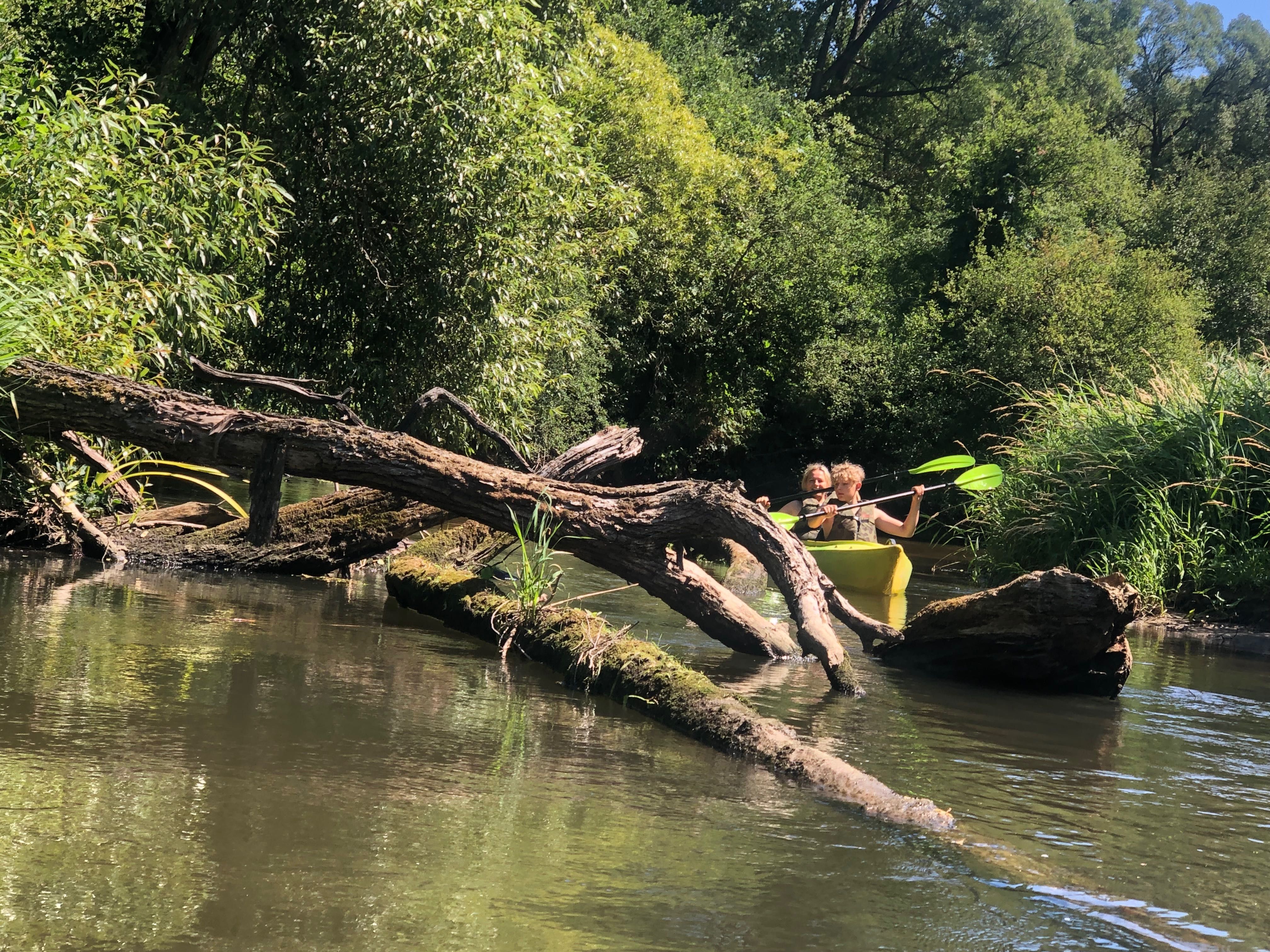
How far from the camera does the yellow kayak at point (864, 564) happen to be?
A: 1102cm

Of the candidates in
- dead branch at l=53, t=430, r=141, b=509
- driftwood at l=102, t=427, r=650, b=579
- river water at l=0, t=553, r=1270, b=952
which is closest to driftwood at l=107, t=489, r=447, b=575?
driftwood at l=102, t=427, r=650, b=579

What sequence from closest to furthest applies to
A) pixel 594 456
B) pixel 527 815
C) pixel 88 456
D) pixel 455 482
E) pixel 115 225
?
1. pixel 527 815
2. pixel 455 482
3. pixel 88 456
4. pixel 115 225
5. pixel 594 456

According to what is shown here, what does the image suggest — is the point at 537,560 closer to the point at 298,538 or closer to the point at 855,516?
the point at 298,538

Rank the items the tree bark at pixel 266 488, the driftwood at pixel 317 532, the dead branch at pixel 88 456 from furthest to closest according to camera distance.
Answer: the driftwood at pixel 317 532 < the dead branch at pixel 88 456 < the tree bark at pixel 266 488

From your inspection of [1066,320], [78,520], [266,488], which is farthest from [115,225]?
[1066,320]

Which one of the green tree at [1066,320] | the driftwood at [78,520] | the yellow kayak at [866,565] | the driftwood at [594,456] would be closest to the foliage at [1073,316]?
the green tree at [1066,320]

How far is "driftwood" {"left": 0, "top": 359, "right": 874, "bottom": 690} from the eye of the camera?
668 cm

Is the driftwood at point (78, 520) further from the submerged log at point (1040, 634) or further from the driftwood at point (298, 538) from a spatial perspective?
the submerged log at point (1040, 634)

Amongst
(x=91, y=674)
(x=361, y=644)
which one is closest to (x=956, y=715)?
(x=361, y=644)

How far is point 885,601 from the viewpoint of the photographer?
443 inches

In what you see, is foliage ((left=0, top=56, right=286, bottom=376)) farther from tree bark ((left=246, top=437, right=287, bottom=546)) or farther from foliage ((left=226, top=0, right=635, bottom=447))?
foliage ((left=226, top=0, right=635, bottom=447))

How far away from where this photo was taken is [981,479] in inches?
484

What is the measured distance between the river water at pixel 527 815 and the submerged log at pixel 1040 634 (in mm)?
548

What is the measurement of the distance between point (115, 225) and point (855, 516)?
289 inches
